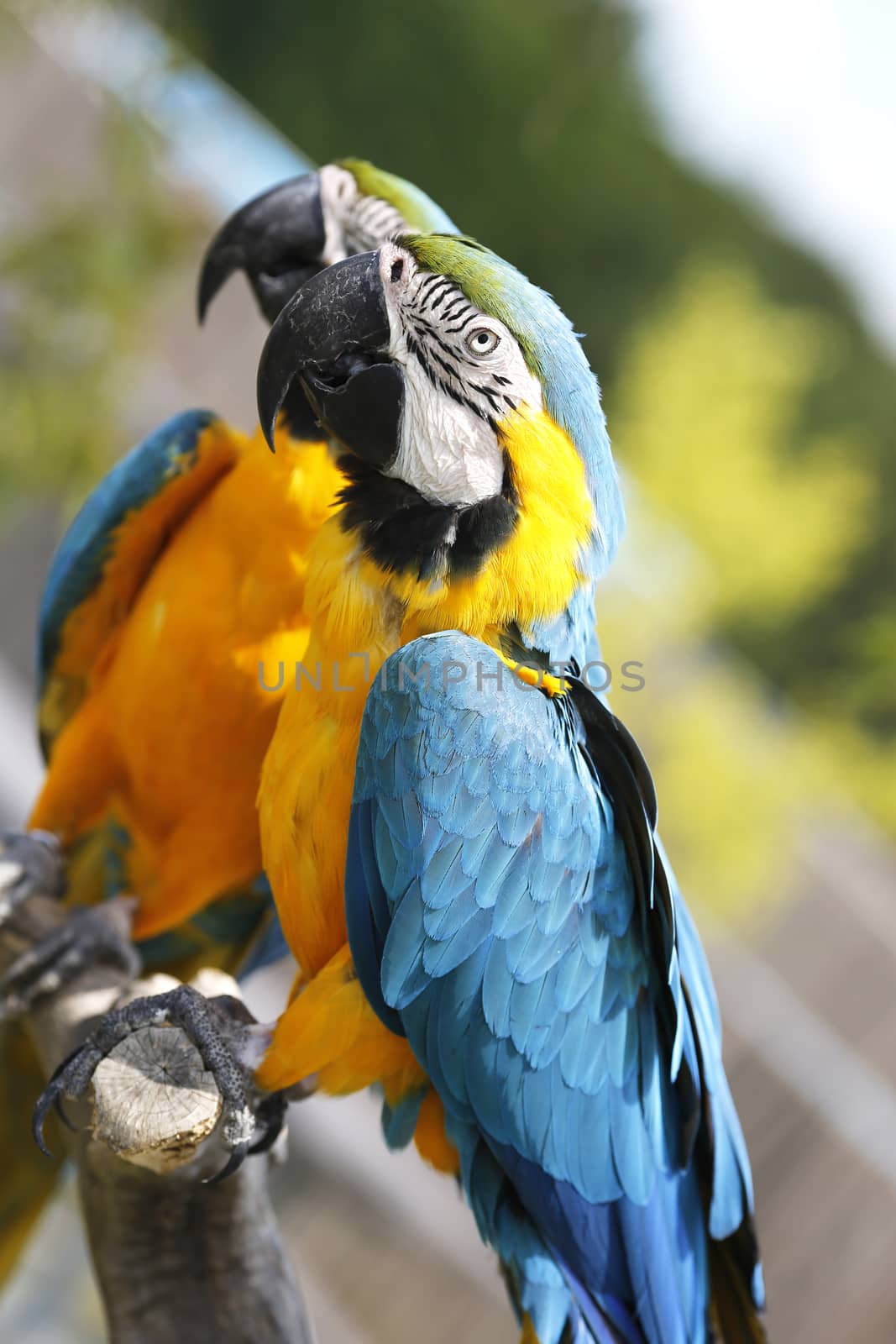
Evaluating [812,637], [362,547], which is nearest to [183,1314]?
[362,547]

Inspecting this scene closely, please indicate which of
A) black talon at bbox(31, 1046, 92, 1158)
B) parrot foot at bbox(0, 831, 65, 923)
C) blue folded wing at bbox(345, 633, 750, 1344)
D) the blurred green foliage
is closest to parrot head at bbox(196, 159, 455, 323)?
blue folded wing at bbox(345, 633, 750, 1344)

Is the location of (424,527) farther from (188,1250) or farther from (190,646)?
(188,1250)

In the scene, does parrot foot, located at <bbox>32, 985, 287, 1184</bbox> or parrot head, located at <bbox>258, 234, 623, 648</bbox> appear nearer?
parrot head, located at <bbox>258, 234, 623, 648</bbox>

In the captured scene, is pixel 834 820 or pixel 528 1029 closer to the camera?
pixel 528 1029

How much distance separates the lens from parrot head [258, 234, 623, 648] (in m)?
1.04

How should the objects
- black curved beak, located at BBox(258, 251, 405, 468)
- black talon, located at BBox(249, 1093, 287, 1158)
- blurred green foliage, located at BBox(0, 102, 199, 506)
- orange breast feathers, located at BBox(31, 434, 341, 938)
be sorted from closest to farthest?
black curved beak, located at BBox(258, 251, 405, 468) < black talon, located at BBox(249, 1093, 287, 1158) < orange breast feathers, located at BBox(31, 434, 341, 938) < blurred green foliage, located at BBox(0, 102, 199, 506)

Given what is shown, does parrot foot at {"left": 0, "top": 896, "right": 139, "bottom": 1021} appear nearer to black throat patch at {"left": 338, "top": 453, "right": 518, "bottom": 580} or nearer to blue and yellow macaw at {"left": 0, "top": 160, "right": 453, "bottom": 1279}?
blue and yellow macaw at {"left": 0, "top": 160, "right": 453, "bottom": 1279}

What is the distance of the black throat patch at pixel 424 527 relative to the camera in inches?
42.3

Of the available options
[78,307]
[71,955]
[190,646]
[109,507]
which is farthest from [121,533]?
[78,307]

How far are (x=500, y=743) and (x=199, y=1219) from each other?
822mm

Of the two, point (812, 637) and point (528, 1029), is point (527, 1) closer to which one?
point (812, 637)

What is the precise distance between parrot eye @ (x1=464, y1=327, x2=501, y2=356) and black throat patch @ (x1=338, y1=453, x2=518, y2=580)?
0.11m

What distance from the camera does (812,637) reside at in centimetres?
526

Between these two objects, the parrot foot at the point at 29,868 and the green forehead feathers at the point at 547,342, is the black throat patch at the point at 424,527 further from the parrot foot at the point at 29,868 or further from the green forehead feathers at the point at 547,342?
the parrot foot at the point at 29,868
